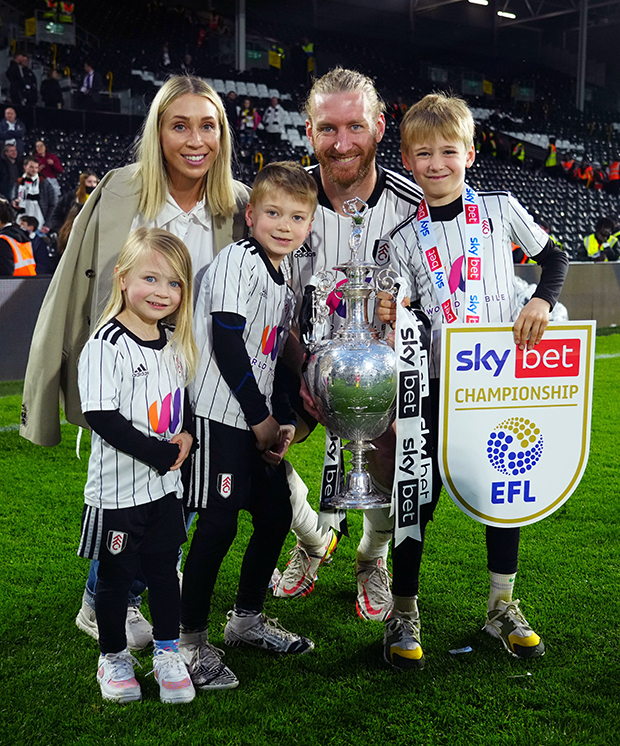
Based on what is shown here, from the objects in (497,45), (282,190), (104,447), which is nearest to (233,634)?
(104,447)

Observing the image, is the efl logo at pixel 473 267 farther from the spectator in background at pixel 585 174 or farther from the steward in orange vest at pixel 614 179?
the steward in orange vest at pixel 614 179

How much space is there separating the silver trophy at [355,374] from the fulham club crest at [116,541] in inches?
20.5

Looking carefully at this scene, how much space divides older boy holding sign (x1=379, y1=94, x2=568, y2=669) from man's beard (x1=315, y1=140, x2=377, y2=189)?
7.0 inches

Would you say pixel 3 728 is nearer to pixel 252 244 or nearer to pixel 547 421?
pixel 252 244

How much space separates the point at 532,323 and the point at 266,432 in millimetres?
730

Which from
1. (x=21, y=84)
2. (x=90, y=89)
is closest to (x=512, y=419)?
(x=21, y=84)

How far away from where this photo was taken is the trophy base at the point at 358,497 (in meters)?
1.88

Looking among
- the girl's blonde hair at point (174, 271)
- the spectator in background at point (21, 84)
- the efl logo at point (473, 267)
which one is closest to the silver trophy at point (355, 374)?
the efl logo at point (473, 267)

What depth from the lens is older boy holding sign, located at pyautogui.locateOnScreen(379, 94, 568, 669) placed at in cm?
194

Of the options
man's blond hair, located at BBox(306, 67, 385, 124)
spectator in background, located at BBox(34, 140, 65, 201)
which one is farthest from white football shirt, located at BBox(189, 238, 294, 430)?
spectator in background, located at BBox(34, 140, 65, 201)

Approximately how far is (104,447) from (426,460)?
2.60 feet

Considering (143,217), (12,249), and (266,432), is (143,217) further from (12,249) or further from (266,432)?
(12,249)

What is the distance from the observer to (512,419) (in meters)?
2.00

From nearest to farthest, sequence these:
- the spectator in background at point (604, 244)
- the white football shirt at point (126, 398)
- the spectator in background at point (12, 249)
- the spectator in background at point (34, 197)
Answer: the white football shirt at point (126, 398)
the spectator in background at point (12, 249)
the spectator in background at point (34, 197)
the spectator in background at point (604, 244)
